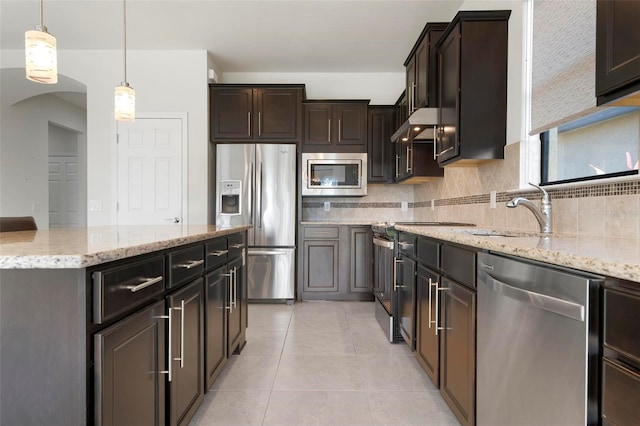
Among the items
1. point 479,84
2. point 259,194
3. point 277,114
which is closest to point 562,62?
point 479,84

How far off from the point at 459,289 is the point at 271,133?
10.1 feet

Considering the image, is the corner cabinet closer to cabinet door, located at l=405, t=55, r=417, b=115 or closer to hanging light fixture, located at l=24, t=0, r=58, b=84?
cabinet door, located at l=405, t=55, r=417, b=115

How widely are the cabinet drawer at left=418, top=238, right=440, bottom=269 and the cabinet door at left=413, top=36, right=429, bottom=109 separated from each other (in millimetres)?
1379

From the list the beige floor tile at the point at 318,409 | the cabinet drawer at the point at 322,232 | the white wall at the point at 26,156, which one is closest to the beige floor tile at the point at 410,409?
the beige floor tile at the point at 318,409

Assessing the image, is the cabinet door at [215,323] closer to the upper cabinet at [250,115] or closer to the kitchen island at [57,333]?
the kitchen island at [57,333]

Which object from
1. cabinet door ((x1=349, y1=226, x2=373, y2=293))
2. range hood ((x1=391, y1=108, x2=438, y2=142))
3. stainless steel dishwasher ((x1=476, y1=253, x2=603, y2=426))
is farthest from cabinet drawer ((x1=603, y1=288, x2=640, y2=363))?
cabinet door ((x1=349, y1=226, x2=373, y2=293))

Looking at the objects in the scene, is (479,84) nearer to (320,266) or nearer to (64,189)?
(320,266)

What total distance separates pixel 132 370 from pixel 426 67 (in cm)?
282

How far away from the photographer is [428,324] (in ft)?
6.46

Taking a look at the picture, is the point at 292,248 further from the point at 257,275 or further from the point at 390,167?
the point at 390,167

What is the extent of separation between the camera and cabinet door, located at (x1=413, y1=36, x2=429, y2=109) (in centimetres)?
280

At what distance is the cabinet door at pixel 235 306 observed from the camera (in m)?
2.19

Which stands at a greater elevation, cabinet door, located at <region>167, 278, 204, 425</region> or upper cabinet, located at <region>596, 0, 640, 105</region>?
upper cabinet, located at <region>596, 0, 640, 105</region>

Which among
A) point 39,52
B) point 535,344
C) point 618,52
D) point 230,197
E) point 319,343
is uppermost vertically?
point 39,52
